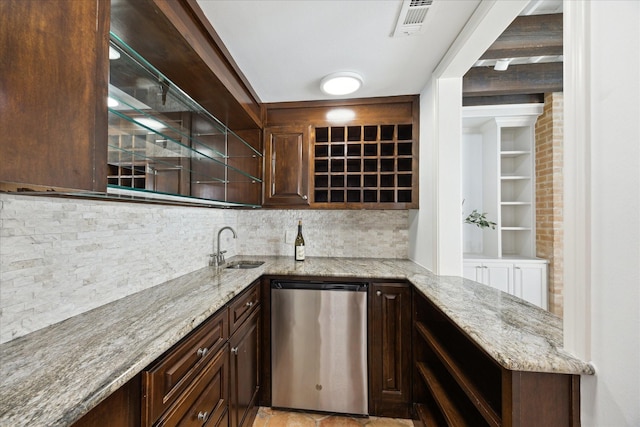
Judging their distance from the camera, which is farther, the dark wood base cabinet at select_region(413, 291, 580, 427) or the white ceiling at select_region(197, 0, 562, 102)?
the white ceiling at select_region(197, 0, 562, 102)

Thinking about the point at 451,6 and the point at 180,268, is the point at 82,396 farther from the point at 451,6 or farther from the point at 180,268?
the point at 451,6

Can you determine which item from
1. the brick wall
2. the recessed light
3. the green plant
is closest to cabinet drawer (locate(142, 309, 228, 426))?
the recessed light

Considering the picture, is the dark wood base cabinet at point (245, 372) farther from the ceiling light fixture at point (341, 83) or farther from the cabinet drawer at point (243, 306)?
the ceiling light fixture at point (341, 83)

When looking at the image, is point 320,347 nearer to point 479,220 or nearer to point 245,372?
point 245,372

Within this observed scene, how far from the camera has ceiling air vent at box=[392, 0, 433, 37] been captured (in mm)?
1295

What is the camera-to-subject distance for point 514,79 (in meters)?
2.54

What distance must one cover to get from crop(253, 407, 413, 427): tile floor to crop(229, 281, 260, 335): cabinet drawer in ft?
2.67

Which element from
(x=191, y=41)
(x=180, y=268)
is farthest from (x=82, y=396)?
(x=191, y=41)

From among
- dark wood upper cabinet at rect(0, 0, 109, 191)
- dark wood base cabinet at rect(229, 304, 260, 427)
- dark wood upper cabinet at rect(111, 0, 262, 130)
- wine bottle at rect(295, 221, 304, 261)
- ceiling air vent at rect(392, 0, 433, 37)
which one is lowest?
dark wood base cabinet at rect(229, 304, 260, 427)

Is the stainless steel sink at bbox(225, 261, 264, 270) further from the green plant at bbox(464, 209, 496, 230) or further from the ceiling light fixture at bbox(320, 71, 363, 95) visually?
the green plant at bbox(464, 209, 496, 230)

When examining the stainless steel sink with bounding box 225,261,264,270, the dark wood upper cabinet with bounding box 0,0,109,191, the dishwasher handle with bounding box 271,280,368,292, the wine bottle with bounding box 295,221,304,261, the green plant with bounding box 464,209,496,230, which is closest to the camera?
the dark wood upper cabinet with bounding box 0,0,109,191

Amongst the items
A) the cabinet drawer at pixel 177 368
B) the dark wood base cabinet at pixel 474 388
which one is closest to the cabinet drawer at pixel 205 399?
the cabinet drawer at pixel 177 368

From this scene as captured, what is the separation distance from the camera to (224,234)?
257cm

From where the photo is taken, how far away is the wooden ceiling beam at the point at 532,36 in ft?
6.09
